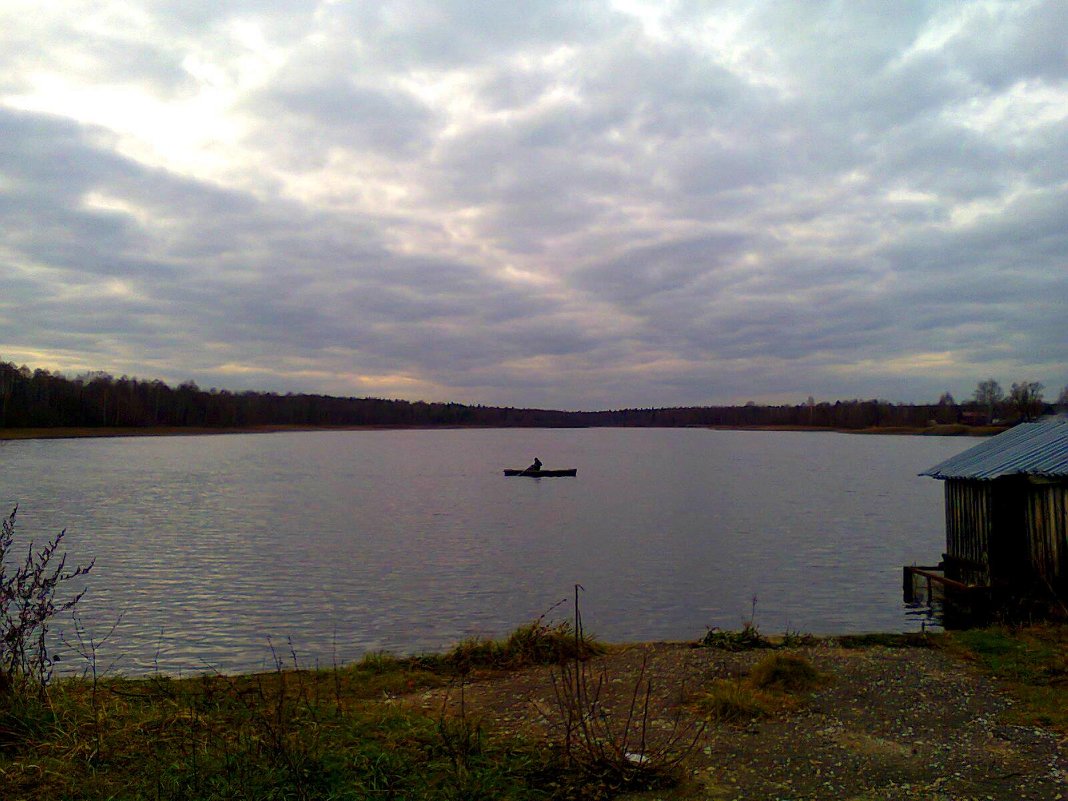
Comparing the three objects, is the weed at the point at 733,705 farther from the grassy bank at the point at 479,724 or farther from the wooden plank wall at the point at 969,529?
the wooden plank wall at the point at 969,529

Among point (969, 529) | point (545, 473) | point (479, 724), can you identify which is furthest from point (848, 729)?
point (545, 473)

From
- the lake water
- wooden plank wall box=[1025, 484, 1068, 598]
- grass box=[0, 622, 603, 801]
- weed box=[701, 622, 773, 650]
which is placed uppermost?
wooden plank wall box=[1025, 484, 1068, 598]

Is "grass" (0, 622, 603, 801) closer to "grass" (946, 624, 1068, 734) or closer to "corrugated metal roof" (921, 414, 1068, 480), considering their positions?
"grass" (946, 624, 1068, 734)

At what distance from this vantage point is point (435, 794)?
16.9ft

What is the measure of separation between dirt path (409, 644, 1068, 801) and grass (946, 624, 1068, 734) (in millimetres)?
245

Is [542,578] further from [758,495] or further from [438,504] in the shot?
[758,495]

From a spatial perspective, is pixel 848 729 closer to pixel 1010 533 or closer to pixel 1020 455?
pixel 1010 533

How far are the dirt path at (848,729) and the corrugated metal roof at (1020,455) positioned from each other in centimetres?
428

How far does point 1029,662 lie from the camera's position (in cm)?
877

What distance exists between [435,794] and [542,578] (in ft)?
50.4

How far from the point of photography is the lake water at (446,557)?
1504cm

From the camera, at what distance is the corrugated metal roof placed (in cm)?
1200

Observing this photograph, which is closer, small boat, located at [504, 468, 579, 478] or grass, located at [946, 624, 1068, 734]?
grass, located at [946, 624, 1068, 734]

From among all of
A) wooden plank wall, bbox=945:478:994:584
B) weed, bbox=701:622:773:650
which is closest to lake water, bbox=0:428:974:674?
wooden plank wall, bbox=945:478:994:584
